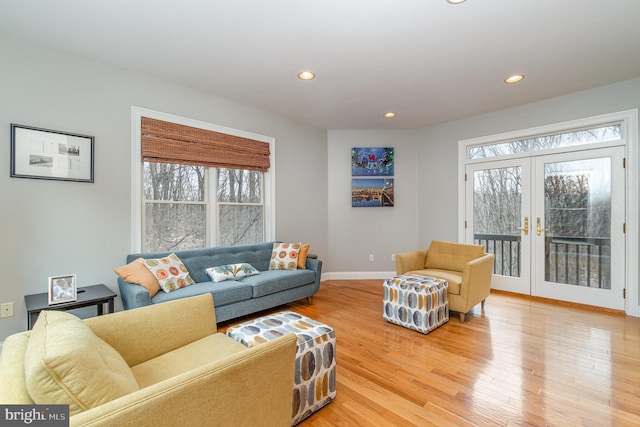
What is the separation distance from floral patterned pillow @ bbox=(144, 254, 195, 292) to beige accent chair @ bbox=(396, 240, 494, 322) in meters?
2.47

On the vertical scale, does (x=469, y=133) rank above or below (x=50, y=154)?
above

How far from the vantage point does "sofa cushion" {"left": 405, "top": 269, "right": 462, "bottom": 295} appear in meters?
3.02

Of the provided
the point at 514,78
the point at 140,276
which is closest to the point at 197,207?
the point at 140,276

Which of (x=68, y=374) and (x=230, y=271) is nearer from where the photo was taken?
(x=68, y=374)

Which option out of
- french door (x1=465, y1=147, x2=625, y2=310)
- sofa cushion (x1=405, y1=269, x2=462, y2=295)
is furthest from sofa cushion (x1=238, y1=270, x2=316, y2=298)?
french door (x1=465, y1=147, x2=625, y2=310)

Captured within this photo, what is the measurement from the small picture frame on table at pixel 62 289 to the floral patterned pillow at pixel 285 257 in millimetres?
1965

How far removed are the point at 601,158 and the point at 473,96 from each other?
1.70 meters

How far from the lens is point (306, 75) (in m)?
2.94

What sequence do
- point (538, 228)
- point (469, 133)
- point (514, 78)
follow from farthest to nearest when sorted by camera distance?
point (469, 133) → point (538, 228) → point (514, 78)

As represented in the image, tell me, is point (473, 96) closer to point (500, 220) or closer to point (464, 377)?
point (500, 220)

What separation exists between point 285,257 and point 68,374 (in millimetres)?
2879

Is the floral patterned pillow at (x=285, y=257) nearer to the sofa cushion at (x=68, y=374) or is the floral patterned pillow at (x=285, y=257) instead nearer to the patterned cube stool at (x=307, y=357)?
the patterned cube stool at (x=307, y=357)

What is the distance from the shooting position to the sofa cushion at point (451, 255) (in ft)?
11.3

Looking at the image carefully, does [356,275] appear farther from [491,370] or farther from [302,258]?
[491,370]
